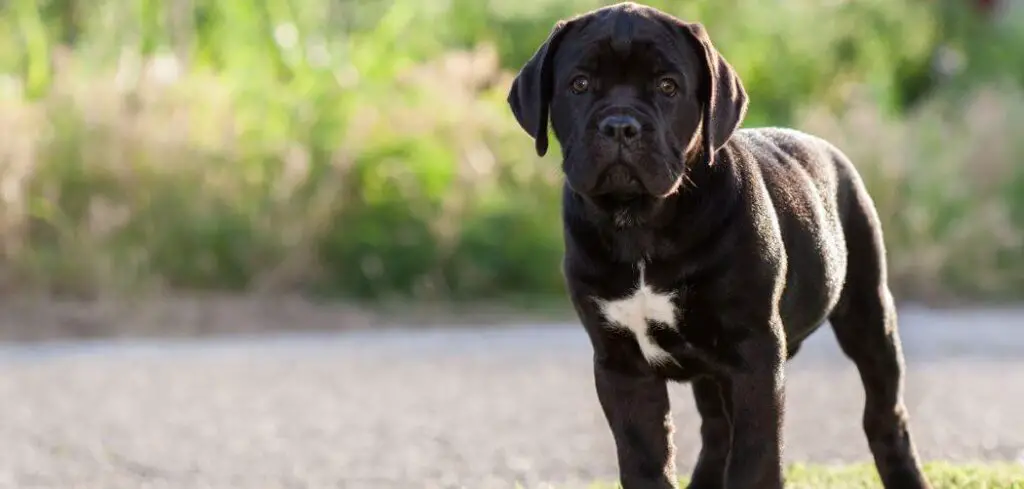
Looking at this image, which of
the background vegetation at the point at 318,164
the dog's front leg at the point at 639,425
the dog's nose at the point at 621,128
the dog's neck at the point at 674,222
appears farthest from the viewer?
the background vegetation at the point at 318,164

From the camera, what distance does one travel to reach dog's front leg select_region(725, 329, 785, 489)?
14.0ft

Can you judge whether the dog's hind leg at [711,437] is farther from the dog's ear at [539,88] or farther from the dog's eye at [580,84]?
the dog's eye at [580,84]

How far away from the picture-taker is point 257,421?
8523mm

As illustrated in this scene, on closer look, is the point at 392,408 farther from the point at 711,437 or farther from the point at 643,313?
the point at 643,313

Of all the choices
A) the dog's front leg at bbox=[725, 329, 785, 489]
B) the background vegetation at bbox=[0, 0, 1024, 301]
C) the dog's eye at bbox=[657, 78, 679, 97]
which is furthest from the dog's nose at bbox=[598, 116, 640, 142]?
the background vegetation at bbox=[0, 0, 1024, 301]

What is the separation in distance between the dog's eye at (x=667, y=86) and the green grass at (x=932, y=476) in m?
2.04

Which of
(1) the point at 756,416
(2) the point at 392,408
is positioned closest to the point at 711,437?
(1) the point at 756,416

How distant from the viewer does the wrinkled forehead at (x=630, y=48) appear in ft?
14.3

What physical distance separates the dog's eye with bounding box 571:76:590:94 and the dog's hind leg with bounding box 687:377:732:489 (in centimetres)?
114

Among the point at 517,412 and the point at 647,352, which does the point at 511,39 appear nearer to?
the point at 517,412

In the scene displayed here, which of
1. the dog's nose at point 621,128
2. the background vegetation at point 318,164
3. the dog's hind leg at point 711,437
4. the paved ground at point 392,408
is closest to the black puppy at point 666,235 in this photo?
the dog's nose at point 621,128

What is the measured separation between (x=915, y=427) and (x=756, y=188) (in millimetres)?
4141

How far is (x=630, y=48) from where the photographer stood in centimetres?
434

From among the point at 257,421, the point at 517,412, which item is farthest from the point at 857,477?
the point at 257,421
